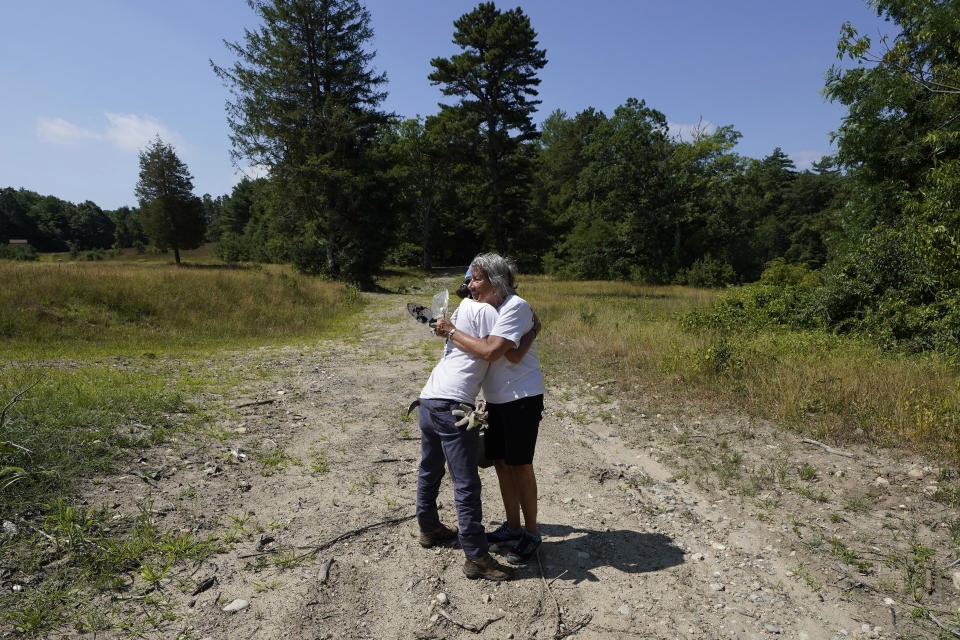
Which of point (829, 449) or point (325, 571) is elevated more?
point (829, 449)

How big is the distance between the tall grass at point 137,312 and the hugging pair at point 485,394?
31.7 ft

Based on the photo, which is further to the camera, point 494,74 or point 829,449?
point 494,74

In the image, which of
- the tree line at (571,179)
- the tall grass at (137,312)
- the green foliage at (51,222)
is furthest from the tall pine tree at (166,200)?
the green foliage at (51,222)

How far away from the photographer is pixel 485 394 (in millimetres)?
3254

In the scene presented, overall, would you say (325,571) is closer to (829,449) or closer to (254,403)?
(254,403)

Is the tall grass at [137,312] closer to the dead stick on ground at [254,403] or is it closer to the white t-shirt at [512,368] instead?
the dead stick on ground at [254,403]

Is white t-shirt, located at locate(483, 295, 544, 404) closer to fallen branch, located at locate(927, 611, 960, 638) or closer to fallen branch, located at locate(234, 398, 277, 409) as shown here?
fallen branch, located at locate(927, 611, 960, 638)

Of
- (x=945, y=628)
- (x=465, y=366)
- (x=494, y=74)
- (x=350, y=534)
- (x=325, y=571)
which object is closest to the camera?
(x=945, y=628)

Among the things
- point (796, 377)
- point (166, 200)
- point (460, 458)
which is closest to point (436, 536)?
point (460, 458)

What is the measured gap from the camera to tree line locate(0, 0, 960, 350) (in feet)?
34.0

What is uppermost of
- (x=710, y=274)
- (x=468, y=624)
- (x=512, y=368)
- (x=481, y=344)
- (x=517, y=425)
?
(x=710, y=274)

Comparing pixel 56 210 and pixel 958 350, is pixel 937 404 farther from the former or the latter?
pixel 56 210

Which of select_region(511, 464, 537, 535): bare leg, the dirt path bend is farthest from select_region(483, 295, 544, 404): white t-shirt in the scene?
the dirt path bend

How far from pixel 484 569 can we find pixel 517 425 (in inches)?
39.0
